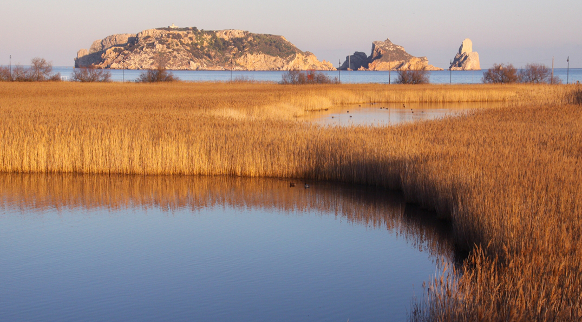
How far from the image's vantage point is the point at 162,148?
41.2ft

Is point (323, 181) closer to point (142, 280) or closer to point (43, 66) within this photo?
point (142, 280)

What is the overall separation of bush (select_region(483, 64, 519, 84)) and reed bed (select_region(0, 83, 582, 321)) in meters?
33.6

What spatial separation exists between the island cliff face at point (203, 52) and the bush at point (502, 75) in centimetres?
11699

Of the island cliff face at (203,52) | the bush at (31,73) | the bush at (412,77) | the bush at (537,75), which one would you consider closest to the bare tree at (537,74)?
the bush at (537,75)

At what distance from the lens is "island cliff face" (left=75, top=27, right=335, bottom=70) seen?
163 m

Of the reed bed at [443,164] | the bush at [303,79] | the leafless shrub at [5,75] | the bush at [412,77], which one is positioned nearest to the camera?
the reed bed at [443,164]

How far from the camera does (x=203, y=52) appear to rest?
17550cm

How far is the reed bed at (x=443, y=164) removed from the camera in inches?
188

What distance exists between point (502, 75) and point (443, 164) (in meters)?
46.9

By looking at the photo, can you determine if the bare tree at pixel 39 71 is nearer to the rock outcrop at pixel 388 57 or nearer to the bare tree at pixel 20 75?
the bare tree at pixel 20 75

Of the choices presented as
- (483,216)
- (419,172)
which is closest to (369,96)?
(419,172)

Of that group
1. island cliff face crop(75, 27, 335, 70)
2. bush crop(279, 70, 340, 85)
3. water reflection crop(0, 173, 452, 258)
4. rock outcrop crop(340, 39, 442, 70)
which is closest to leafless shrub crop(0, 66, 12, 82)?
bush crop(279, 70, 340, 85)

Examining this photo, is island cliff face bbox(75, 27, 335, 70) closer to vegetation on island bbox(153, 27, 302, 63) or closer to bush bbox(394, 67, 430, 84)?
vegetation on island bbox(153, 27, 302, 63)

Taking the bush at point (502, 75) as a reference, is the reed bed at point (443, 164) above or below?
below
